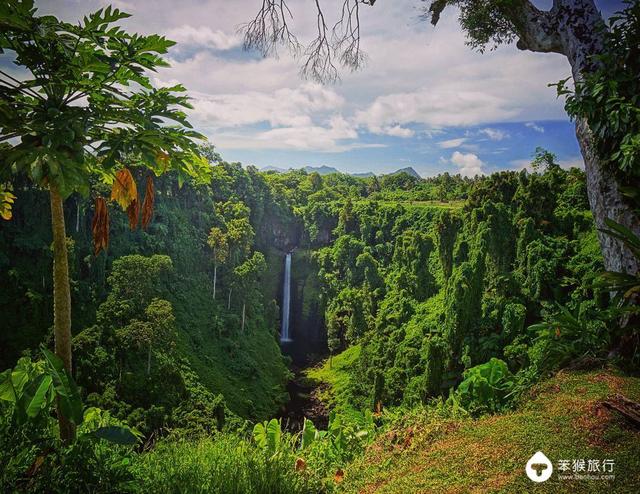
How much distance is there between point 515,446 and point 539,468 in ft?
0.87

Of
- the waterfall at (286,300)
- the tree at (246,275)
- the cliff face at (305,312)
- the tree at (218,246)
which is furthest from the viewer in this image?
the waterfall at (286,300)

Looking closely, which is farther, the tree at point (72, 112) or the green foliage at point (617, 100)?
the green foliage at point (617, 100)

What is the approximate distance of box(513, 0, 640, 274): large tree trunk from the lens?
3.78m

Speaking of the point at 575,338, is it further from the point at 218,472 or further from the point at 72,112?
the point at 72,112

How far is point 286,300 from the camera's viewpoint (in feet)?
145

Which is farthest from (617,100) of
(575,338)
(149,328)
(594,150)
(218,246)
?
(218,246)

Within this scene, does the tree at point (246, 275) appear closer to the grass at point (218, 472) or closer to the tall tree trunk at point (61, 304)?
the grass at point (218, 472)

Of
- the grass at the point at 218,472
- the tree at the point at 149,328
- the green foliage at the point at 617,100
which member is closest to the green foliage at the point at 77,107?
the grass at the point at 218,472

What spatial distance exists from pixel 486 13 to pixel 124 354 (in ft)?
71.8

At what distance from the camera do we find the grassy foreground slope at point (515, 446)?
2.31m

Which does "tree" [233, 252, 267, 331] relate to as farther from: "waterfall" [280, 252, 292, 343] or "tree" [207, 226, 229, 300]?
"waterfall" [280, 252, 292, 343]

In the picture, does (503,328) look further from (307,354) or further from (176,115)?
(176,115)

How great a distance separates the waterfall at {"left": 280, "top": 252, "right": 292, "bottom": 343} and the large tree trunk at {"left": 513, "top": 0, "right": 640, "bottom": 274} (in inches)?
1448

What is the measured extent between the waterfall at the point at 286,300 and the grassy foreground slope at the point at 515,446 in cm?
3664
